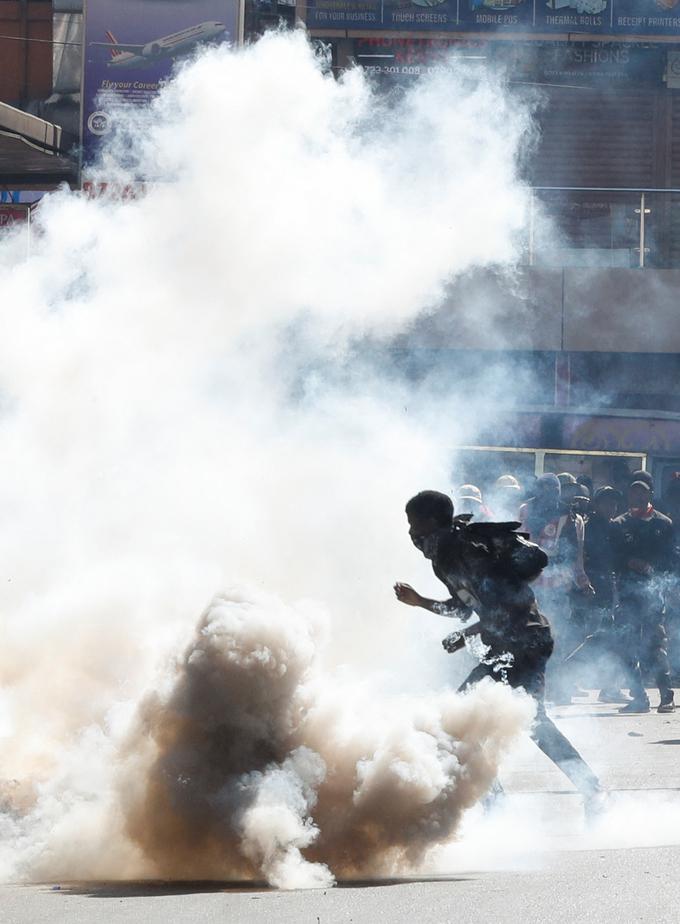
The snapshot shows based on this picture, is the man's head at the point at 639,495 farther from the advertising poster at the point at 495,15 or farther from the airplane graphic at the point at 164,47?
the advertising poster at the point at 495,15

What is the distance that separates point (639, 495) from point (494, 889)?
23.5 ft

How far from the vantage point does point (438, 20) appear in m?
20.7

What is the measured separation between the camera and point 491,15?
67.9 ft

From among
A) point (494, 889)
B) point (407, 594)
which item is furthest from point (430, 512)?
point (494, 889)

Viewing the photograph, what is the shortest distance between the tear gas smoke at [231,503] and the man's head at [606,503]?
1299mm

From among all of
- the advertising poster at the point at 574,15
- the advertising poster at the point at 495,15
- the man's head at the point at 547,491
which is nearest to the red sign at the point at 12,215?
the man's head at the point at 547,491

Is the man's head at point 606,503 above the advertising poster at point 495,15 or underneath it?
underneath

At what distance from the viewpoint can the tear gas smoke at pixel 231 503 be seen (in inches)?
224

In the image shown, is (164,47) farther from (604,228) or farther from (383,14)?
(604,228)

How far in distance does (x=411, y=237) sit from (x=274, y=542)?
8.09ft

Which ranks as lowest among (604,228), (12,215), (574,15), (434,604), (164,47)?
(434,604)

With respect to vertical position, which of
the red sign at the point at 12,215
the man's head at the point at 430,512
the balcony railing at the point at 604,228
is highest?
the balcony railing at the point at 604,228

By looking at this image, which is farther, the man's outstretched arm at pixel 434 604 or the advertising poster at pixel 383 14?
the advertising poster at pixel 383 14

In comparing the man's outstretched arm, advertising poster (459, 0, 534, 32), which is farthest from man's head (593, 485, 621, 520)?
advertising poster (459, 0, 534, 32)
